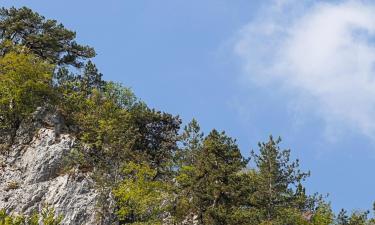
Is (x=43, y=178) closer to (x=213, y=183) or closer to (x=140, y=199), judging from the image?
(x=140, y=199)

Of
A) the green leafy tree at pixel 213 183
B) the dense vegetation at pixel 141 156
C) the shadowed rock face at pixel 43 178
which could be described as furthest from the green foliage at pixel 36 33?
the green leafy tree at pixel 213 183

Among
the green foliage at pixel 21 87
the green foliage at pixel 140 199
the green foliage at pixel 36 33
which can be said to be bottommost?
the green foliage at pixel 140 199

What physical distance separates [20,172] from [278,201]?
2582 centimetres

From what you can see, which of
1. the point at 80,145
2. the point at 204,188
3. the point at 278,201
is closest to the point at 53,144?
the point at 80,145

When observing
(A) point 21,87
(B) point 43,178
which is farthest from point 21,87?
(B) point 43,178

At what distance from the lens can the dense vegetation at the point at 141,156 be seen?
4838 cm

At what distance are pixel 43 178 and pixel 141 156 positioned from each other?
385 inches

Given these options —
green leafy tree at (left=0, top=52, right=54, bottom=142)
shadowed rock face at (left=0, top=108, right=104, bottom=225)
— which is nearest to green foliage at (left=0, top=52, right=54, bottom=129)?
green leafy tree at (left=0, top=52, right=54, bottom=142)

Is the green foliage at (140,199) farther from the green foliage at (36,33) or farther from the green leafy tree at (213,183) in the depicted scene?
the green foliage at (36,33)

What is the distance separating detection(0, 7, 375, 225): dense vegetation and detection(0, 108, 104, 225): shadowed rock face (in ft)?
4.09

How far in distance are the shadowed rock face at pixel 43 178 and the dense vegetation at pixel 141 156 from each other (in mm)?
1247

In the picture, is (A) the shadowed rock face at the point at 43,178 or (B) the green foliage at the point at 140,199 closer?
(B) the green foliage at the point at 140,199

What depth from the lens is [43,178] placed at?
55.6 m

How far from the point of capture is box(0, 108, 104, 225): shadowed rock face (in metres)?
51.7
